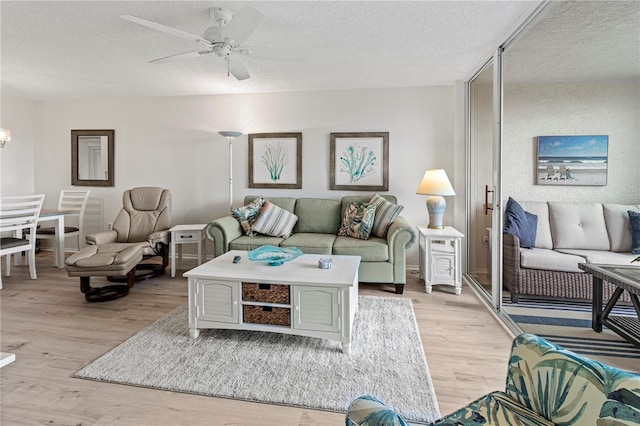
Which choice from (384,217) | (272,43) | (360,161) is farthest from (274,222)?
(272,43)

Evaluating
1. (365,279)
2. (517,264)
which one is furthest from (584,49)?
(365,279)

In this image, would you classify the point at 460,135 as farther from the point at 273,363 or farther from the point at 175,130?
the point at 175,130

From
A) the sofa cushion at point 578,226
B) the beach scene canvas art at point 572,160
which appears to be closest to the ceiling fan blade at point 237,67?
the beach scene canvas art at point 572,160

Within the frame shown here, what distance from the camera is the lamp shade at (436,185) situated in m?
A: 3.50

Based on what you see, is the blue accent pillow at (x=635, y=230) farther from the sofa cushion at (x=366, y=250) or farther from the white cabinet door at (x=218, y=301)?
the white cabinet door at (x=218, y=301)

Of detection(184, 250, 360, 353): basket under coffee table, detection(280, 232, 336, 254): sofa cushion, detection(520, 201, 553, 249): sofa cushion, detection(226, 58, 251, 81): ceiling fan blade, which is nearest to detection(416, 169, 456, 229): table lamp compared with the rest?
detection(520, 201, 553, 249): sofa cushion

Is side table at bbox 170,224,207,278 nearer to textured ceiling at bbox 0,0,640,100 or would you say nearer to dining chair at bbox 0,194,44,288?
dining chair at bbox 0,194,44,288

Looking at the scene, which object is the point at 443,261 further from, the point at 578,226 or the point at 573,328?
the point at 578,226

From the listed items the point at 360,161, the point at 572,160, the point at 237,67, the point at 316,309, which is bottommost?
the point at 316,309

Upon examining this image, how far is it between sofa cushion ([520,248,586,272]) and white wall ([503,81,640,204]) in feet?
2.35

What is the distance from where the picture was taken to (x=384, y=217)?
3.55m

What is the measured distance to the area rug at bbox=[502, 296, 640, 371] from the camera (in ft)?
6.84

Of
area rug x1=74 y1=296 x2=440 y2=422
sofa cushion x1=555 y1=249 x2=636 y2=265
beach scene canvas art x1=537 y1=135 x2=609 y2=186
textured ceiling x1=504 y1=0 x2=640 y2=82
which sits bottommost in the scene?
area rug x1=74 y1=296 x2=440 y2=422

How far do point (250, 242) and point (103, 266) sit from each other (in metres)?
1.38
